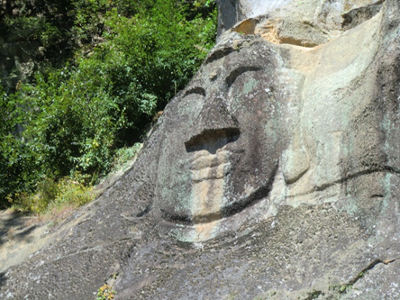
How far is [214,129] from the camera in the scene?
454cm

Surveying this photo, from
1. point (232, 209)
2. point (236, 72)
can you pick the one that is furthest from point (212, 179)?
point (236, 72)

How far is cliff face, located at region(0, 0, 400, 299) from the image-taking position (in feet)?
11.6

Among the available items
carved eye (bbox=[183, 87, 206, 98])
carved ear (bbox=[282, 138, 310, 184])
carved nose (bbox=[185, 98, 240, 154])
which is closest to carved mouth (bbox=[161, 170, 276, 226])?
carved ear (bbox=[282, 138, 310, 184])

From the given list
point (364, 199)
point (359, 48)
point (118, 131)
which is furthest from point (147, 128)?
point (364, 199)

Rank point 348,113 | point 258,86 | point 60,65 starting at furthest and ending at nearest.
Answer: point 60,65 → point 258,86 → point 348,113

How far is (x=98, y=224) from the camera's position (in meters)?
5.02

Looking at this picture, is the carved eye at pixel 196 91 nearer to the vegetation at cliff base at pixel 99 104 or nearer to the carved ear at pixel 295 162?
the carved ear at pixel 295 162

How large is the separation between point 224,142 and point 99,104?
435 centimetres

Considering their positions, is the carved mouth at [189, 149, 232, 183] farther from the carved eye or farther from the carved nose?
the carved eye

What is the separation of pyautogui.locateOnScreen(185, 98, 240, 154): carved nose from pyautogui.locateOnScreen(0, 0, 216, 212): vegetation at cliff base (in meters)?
3.02

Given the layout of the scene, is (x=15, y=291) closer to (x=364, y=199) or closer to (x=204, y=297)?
(x=204, y=297)

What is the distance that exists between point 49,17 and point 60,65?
134cm

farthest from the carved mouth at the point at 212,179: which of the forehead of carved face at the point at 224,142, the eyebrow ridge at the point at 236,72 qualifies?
the eyebrow ridge at the point at 236,72

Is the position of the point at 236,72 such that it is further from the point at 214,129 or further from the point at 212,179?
the point at 212,179
